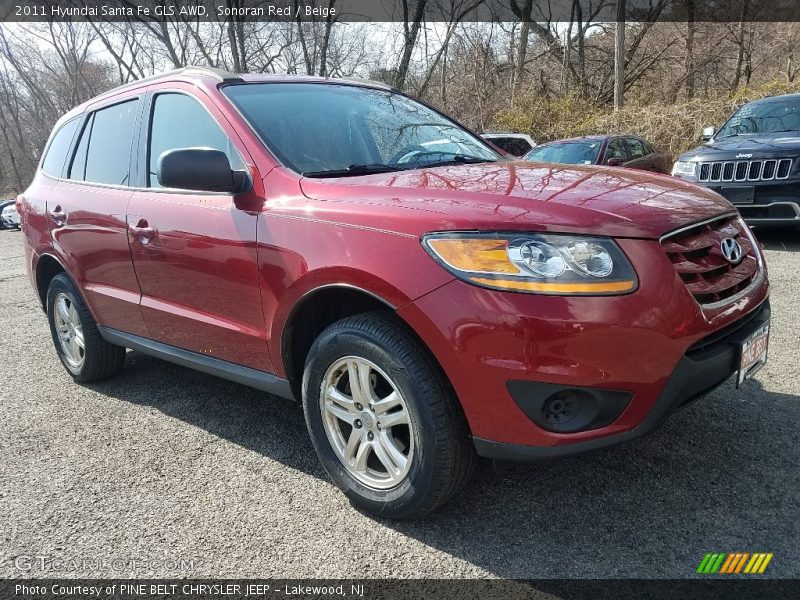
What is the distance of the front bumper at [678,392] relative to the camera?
195 centimetres

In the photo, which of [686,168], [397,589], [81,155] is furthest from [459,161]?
[686,168]

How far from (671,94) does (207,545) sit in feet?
71.8

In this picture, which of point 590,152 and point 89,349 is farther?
point 590,152

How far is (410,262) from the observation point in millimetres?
2066

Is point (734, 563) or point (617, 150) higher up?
point (617, 150)

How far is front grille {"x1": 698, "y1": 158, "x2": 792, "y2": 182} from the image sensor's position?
6449 millimetres

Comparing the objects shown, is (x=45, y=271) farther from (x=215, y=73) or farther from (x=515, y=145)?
(x=515, y=145)

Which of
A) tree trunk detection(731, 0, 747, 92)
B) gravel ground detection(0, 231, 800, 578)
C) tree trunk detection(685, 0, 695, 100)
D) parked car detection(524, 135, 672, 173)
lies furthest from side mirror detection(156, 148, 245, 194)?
tree trunk detection(731, 0, 747, 92)

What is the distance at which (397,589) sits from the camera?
203 cm

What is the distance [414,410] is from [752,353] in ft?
4.14

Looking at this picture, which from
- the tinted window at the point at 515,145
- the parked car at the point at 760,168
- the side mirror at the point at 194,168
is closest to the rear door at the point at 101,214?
the side mirror at the point at 194,168

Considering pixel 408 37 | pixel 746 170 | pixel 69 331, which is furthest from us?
pixel 408 37

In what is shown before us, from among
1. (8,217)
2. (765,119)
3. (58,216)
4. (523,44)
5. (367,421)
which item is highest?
(523,44)

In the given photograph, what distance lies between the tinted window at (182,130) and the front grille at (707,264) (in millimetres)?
1819
